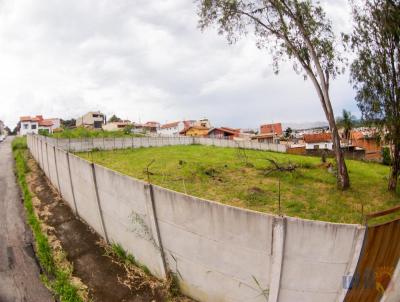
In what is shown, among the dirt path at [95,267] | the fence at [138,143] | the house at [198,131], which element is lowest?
the dirt path at [95,267]

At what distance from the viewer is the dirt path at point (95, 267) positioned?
5812mm

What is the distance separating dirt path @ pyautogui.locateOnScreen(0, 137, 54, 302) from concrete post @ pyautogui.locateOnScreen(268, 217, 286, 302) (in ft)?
14.9

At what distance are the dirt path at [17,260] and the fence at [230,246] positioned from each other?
207cm

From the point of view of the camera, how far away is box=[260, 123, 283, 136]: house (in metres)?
58.2

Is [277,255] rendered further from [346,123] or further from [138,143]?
[346,123]

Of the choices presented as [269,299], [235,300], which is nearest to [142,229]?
[235,300]

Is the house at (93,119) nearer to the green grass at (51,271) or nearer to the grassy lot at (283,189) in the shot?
the grassy lot at (283,189)

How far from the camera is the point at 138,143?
31.0m

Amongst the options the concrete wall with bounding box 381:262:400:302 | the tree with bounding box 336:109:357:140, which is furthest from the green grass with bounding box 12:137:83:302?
the tree with bounding box 336:109:357:140

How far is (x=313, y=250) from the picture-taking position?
13.6 feet

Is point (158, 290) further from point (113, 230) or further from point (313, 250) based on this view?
point (313, 250)

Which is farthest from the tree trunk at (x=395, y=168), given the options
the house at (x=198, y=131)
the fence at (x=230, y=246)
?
the house at (x=198, y=131)

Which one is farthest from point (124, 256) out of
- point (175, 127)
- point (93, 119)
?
point (93, 119)

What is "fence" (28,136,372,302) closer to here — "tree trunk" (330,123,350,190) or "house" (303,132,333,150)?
"tree trunk" (330,123,350,190)
